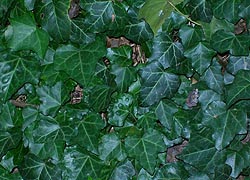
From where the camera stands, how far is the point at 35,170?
177cm

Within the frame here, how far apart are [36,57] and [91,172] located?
1.33ft

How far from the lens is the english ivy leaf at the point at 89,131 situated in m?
1.66

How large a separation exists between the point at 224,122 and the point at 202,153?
0.42ft

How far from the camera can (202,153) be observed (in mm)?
1644

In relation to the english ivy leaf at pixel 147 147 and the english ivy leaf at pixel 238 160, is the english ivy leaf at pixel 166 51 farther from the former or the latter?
the english ivy leaf at pixel 238 160

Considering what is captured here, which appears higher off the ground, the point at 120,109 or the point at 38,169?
the point at 120,109

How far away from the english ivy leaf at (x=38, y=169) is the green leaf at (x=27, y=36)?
0.36 metres

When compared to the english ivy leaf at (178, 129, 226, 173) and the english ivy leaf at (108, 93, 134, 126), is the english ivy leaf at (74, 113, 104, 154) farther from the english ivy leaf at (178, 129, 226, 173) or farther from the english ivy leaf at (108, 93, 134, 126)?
the english ivy leaf at (178, 129, 226, 173)

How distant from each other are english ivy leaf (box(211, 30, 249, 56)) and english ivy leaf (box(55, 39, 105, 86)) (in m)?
0.35

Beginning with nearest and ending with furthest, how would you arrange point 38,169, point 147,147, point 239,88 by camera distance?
point 239,88 < point 147,147 < point 38,169

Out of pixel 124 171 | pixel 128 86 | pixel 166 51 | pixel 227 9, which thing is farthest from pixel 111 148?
pixel 227 9

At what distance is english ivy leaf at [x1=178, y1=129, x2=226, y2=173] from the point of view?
164 cm

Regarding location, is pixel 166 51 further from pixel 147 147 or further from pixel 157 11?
pixel 147 147

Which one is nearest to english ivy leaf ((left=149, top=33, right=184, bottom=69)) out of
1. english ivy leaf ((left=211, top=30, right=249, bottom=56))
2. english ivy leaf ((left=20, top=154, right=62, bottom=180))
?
english ivy leaf ((left=211, top=30, right=249, bottom=56))
